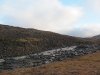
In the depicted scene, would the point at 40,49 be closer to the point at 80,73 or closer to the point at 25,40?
the point at 25,40

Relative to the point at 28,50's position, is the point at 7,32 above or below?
above

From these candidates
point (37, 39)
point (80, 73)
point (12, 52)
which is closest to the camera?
point (80, 73)

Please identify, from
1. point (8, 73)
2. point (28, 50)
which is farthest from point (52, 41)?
point (8, 73)

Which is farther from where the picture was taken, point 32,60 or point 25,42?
point 25,42

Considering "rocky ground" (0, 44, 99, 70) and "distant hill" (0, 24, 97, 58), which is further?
"distant hill" (0, 24, 97, 58)

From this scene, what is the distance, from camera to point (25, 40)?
298ft

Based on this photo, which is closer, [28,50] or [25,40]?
[28,50]

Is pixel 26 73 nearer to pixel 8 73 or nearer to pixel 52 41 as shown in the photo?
pixel 8 73

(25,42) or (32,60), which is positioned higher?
(25,42)

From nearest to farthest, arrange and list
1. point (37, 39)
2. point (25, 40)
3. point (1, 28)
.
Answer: point (25, 40) < point (37, 39) < point (1, 28)

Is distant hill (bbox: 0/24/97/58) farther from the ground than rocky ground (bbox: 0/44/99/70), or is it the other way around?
distant hill (bbox: 0/24/97/58)

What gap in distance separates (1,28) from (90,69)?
72671 mm

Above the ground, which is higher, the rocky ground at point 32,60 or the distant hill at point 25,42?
the distant hill at point 25,42

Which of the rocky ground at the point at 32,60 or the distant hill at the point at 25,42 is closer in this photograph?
the rocky ground at the point at 32,60
